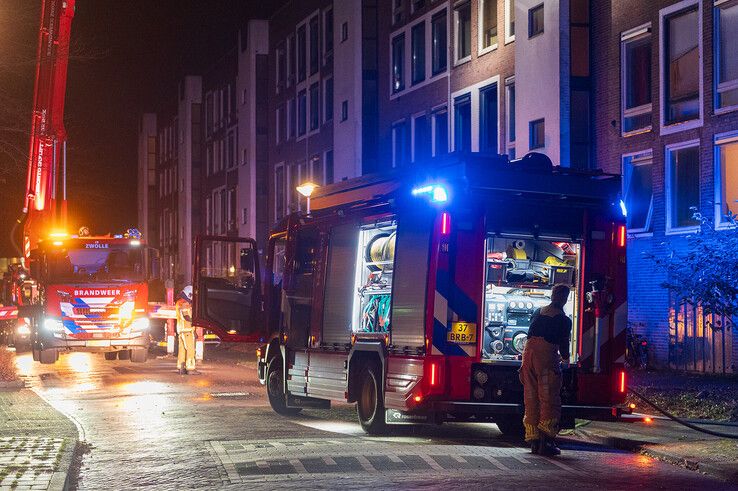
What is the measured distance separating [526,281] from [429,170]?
5.23 ft

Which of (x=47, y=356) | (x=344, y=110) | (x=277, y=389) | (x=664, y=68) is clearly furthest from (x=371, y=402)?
(x=344, y=110)

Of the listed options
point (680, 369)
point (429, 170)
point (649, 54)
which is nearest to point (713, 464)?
point (429, 170)

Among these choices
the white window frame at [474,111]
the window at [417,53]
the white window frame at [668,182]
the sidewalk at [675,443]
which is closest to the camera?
the sidewalk at [675,443]

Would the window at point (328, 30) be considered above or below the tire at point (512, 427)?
above

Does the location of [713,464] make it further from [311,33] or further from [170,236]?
[170,236]

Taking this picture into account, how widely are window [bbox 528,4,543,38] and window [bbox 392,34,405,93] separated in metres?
9.27

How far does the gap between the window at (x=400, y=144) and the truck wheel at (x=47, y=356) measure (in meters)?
14.6

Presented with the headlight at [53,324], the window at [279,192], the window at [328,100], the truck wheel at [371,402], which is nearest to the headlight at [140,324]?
the headlight at [53,324]

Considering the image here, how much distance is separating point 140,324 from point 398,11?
16889 mm

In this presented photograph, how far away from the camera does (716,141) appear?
81.8ft

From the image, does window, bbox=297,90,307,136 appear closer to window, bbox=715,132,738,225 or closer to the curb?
window, bbox=715,132,738,225

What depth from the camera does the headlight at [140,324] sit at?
27734 millimetres

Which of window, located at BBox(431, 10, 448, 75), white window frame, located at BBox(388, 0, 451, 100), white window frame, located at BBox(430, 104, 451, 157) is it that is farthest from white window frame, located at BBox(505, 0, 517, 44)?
white window frame, located at BBox(430, 104, 451, 157)

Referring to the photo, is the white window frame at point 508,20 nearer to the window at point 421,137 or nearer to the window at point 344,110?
the window at point 421,137
